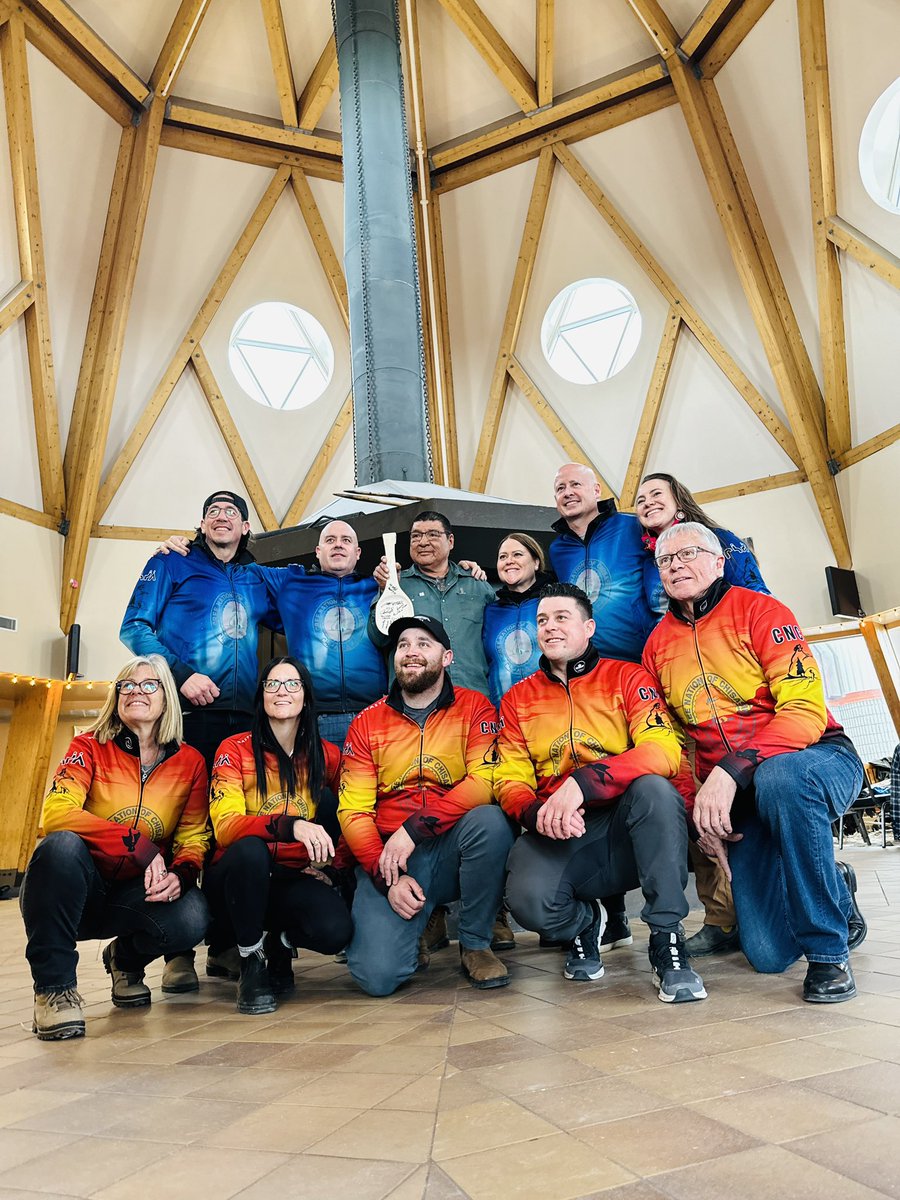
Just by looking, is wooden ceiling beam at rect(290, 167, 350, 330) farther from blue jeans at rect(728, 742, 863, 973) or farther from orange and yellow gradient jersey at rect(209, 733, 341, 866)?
blue jeans at rect(728, 742, 863, 973)

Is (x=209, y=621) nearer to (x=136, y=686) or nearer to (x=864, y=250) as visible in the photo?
(x=136, y=686)

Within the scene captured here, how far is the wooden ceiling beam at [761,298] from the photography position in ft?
31.2

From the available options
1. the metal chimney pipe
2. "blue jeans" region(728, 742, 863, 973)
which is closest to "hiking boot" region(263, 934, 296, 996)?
"blue jeans" region(728, 742, 863, 973)

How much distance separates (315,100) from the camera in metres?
10.2

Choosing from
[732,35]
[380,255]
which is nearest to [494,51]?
[732,35]

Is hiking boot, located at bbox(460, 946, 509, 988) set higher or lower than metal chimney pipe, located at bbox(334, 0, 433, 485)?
lower

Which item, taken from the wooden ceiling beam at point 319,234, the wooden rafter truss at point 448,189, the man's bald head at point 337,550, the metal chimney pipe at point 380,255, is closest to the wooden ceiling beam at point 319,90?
the wooden rafter truss at point 448,189

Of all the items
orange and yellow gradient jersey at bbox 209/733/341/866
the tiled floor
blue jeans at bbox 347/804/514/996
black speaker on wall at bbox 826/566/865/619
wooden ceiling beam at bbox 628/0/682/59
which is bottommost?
the tiled floor

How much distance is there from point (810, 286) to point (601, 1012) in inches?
368

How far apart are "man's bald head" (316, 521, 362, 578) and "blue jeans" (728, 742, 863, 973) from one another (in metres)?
2.04

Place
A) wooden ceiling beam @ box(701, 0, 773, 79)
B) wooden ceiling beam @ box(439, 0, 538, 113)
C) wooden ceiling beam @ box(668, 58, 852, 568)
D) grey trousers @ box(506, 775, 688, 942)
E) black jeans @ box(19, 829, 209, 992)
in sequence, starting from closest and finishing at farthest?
grey trousers @ box(506, 775, 688, 942) → black jeans @ box(19, 829, 209, 992) → wooden ceiling beam @ box(701, 0, 773, 79) → wooden ceiling beam @ box(668, 58, 852, 568) → wooden ceiling beam @ box(439, 0, 538, 113)

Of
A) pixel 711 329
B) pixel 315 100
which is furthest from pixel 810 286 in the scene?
pixel 315 100

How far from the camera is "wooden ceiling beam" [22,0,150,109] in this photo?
8406mm

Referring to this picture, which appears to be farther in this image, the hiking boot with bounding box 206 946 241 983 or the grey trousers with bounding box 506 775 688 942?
the hiking boot with bounding box 206 946 241 983
